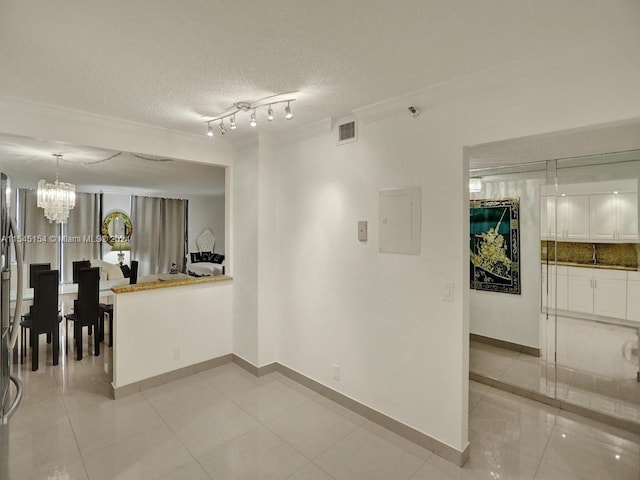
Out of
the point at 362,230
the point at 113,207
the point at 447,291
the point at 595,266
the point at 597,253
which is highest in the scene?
the point at 113,207

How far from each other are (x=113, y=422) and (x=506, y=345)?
13.5 feet

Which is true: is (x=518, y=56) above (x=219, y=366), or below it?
above

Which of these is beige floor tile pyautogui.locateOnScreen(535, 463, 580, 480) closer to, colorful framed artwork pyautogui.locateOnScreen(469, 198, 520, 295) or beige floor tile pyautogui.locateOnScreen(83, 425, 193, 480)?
colorful framed artwork pyautogui.locateOnScreen(469, 198, 520, 295)

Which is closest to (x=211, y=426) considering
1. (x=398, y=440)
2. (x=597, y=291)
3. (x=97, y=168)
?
(x=398, y=440)

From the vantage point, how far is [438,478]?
6.80 feet

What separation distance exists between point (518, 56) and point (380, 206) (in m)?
1.26

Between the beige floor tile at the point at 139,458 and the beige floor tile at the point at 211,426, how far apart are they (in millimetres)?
78

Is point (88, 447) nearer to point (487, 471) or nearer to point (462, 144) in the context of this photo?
point (487, 471)

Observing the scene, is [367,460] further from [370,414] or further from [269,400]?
[269,400]

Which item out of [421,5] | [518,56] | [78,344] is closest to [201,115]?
[421,5]

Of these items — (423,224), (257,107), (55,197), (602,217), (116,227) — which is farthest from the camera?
(116,227)

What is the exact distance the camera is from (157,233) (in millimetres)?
8750

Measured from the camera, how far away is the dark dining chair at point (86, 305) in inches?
155

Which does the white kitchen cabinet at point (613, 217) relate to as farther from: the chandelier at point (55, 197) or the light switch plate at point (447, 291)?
the chandelier at point (55, 197)
